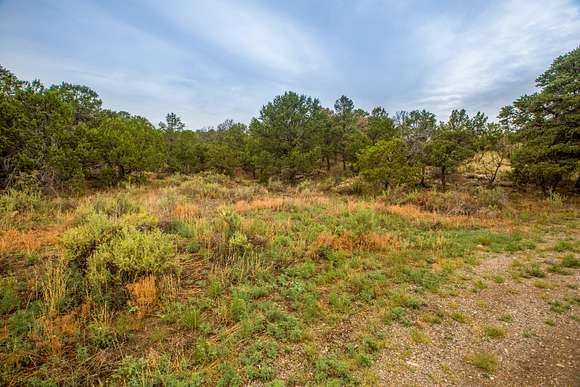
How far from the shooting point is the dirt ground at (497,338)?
284cm

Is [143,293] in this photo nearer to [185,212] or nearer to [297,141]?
[185,212]

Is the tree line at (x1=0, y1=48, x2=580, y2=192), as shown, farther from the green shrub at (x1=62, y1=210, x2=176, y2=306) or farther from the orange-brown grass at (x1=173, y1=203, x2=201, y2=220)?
the green shrub at (x1=62, y1=210, x2=176, y2=306)

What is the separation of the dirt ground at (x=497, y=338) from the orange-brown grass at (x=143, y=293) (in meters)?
3.32

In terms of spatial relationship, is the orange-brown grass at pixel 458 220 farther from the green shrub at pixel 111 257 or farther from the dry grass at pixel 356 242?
the green shrub at pixel 111 257

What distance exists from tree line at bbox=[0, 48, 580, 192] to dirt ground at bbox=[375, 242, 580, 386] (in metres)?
14.3

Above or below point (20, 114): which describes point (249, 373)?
below

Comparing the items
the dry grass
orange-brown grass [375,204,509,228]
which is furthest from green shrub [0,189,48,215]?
orange-brown grass [375,204,509,228]

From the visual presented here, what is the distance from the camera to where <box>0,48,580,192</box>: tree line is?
13016 millimetres

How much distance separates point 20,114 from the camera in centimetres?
1239

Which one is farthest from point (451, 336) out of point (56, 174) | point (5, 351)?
point (56, 174)

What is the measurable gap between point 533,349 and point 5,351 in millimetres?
6514

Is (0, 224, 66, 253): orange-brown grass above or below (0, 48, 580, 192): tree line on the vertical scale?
below

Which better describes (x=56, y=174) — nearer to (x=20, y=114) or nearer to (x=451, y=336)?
(x=20, y=114)

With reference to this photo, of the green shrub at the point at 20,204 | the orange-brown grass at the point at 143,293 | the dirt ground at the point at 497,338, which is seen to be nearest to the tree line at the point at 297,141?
the green shrub at the point at 20,204
